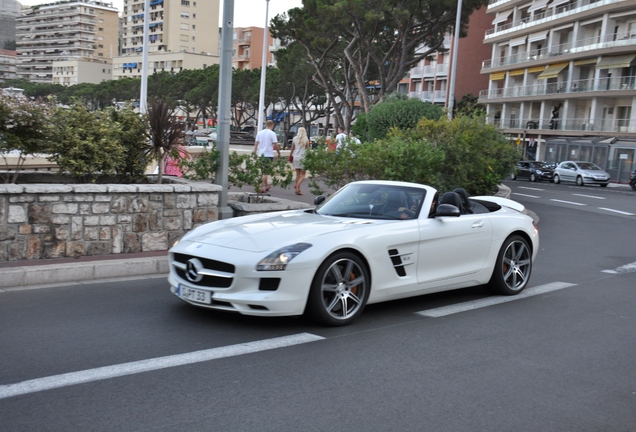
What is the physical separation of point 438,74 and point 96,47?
5334 inches

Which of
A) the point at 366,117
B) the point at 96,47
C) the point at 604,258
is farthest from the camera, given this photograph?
the point at 96,47

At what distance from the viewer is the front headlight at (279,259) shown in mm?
5973

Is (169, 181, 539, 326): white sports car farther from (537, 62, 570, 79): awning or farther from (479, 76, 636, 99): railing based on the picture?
(537, 62, 570, 79): awning

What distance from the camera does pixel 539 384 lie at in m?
5.07

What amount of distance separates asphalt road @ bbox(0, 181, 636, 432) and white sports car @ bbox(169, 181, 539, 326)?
0.92ft

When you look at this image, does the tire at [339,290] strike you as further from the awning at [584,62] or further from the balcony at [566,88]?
the awning at [584,62]

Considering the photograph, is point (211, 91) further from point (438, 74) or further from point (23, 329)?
point (23, 329)

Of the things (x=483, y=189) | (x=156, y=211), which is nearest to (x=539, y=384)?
(x=156, y=211)

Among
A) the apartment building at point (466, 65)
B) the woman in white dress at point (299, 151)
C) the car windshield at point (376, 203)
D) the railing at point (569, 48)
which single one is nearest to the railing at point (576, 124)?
the railing at point (569, 48)

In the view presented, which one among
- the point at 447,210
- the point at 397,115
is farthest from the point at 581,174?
the point at 447,210

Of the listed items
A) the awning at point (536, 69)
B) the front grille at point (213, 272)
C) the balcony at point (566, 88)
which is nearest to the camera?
the front grille at point (213, 272)

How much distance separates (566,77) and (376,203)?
60239 mm

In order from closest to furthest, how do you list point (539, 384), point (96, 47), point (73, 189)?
point (539, 384) < point (73, 189) < point (96, 47)

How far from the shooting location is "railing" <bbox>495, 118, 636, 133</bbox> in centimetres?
5447
